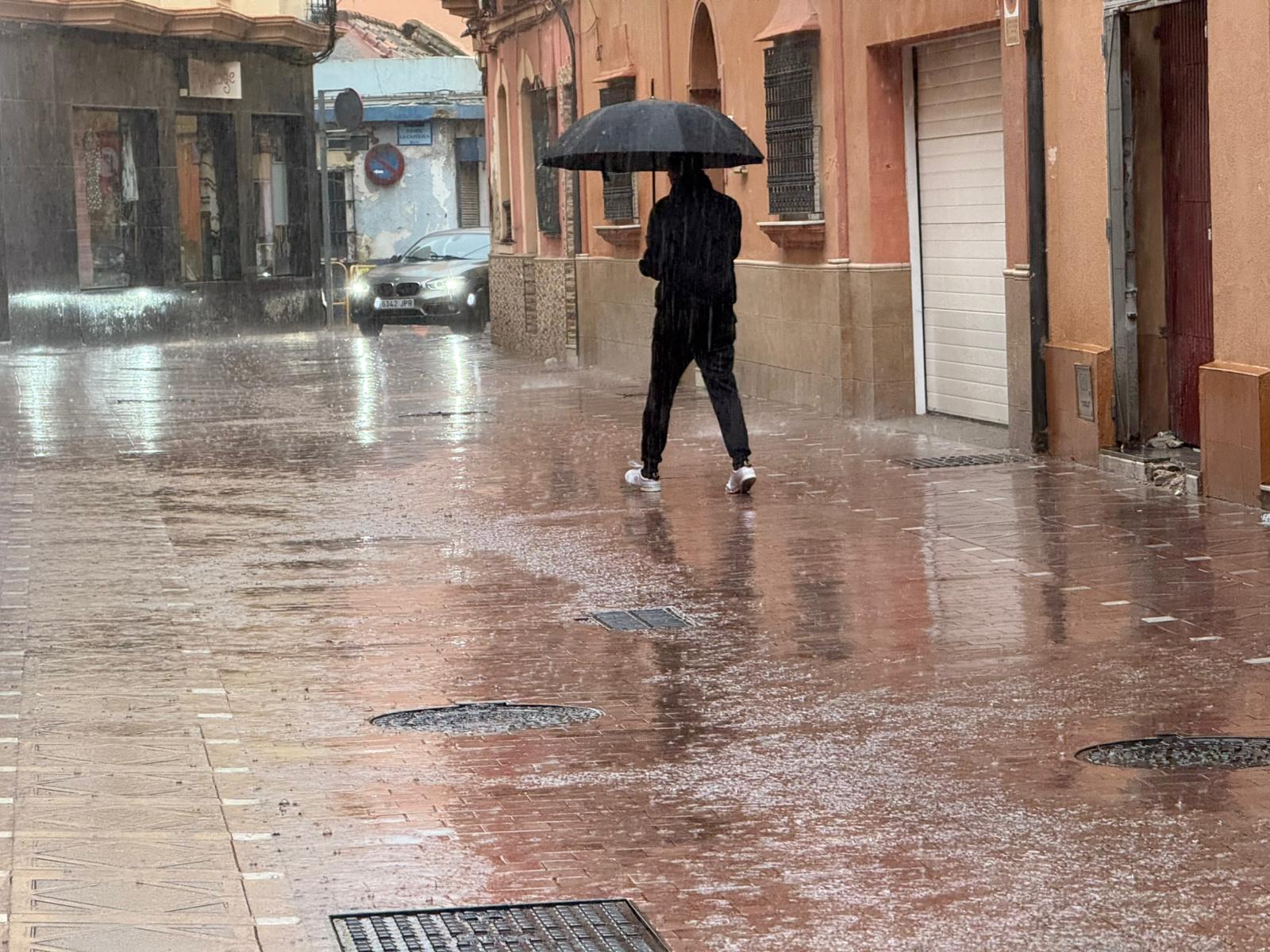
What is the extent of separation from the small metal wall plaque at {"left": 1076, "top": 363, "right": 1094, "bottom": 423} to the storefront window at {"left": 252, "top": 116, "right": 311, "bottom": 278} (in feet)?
85.5

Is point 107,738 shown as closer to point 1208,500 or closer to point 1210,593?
point 1210,593

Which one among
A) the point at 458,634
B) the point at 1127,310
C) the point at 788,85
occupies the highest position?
the point at 788,85

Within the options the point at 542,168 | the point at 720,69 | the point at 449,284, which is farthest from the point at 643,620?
the point at 449,284

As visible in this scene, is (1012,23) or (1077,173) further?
(1012,23)

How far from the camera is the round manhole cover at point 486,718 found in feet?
21.9

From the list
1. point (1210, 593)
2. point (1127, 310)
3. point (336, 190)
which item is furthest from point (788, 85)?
point (336, 190)

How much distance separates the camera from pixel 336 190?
2103 inches

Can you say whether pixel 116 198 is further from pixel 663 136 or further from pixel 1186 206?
pixel 1186 206

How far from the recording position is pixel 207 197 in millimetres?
36281

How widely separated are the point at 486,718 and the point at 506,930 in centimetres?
218

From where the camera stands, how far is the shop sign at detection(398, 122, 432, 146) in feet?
191

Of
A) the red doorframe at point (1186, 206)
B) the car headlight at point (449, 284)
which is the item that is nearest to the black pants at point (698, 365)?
the red doorframe at point (1186, 206)

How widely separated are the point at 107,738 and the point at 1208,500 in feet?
20.5

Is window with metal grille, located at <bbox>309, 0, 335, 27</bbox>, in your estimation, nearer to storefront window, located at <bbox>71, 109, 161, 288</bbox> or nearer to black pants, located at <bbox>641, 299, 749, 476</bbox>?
storefront window, located at <bbox>71, 109, 161, 288</bbox>
